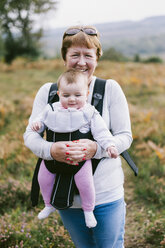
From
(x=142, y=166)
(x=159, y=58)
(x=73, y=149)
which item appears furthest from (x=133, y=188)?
(x=159, y=58)

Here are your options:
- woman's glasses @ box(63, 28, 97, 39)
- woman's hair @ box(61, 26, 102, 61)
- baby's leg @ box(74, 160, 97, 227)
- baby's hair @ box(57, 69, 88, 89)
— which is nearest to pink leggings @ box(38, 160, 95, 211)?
baby's leg @ box(74, 160, 97, 227)

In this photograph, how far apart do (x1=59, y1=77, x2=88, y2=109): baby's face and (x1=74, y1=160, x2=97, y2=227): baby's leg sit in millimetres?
474

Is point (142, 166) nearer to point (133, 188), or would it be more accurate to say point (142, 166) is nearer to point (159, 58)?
point (133, 188)

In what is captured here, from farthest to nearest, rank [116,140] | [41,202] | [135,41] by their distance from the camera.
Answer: [135,41]
[41,202]
[116,140]

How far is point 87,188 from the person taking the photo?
6.82 ft

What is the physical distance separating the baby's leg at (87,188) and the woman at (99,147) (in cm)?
10

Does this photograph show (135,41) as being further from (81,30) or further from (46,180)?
(46,180)

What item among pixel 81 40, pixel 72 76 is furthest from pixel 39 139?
pixel 81 40

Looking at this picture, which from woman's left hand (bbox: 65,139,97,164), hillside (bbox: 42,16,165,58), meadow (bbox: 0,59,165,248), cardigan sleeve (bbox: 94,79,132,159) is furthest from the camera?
hillside (bbox: 42,16,165,58)

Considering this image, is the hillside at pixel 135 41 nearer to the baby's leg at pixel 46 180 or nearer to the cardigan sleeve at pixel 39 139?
the cardigan sleeve at pixel 39 139

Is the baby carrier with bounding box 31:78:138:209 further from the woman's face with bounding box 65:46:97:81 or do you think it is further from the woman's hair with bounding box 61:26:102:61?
the woman's hair with bounding box 61:26:102:61

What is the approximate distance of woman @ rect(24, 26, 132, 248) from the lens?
2.20 metres

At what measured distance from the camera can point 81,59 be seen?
228 centimetres

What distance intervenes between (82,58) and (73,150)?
804 millimetres
